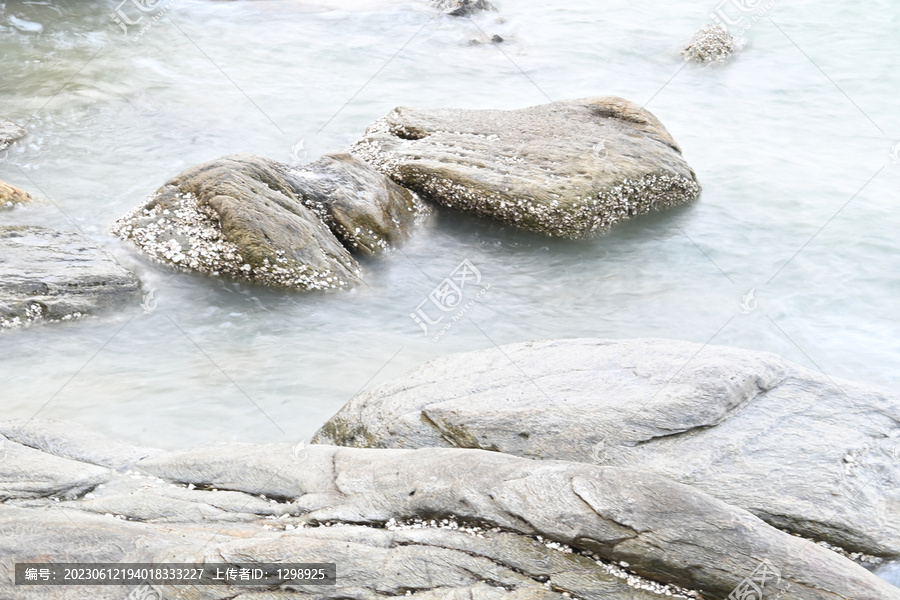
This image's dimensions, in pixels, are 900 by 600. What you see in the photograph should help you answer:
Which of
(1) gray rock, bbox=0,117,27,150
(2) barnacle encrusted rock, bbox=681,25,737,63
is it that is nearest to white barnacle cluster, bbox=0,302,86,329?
(1) gray rock, bbox=0,117,27,150

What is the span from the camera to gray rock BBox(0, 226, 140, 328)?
7.30m

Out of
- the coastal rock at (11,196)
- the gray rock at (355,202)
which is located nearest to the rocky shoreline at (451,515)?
the gray rock at (355,202)

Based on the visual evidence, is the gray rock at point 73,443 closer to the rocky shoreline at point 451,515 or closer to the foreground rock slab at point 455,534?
the rocky shoreline at point 451,515

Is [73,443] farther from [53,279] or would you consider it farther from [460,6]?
[460,6]

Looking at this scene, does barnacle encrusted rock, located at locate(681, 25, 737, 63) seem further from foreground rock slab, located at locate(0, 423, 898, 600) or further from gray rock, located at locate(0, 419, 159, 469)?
gray rock, located at locate(0, 419, 159, 469)

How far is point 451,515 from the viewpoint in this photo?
389 cm

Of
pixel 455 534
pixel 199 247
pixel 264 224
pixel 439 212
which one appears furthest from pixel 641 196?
pixel 455 534

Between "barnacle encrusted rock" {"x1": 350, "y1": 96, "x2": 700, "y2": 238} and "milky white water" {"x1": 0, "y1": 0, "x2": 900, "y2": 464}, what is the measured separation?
0.34 m

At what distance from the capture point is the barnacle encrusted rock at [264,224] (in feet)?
26.9

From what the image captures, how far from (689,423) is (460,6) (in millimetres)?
14952

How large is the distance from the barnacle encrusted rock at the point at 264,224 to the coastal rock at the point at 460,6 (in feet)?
32.6

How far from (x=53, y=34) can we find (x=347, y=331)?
38.0ft

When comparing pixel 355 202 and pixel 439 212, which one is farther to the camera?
pixel 439 212

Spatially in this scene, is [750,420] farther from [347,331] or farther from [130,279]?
[130,279]
